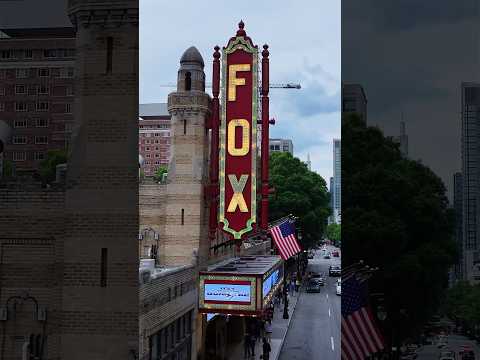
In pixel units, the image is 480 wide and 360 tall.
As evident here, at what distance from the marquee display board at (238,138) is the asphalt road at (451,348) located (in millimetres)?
9658

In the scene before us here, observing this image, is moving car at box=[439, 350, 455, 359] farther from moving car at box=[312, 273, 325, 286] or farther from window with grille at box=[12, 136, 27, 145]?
window with grille at box=[12, 136, 27, 145]

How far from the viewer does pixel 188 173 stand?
46.6ft

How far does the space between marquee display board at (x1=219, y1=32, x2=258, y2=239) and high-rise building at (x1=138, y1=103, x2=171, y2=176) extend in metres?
1.63

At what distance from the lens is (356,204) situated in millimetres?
17703

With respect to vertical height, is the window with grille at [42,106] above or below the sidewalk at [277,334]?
above

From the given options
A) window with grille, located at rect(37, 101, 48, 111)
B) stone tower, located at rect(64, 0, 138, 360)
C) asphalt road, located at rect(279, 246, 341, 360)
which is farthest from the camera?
asphalt road, located at rect(279, 246, 341, 360)

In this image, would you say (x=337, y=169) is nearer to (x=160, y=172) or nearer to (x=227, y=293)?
(x=160, y=172)

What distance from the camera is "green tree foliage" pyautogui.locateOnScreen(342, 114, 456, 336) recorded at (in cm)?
1706

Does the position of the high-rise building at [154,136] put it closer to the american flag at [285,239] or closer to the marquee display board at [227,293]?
the marquee display board at [227,293]

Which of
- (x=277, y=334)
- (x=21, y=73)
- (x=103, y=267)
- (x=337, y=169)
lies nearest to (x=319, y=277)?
(x=277, y=334)

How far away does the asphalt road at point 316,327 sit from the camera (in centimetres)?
1894

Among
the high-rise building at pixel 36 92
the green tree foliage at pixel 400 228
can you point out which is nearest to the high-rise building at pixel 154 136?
the high-rise building at pixel 36 92

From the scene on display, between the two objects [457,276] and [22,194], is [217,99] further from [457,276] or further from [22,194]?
[457,276]

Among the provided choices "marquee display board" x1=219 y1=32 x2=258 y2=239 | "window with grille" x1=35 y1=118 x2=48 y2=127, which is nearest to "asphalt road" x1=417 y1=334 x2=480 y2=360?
"marquee display board" x1=219 y1=32 x2=258 y2=239
